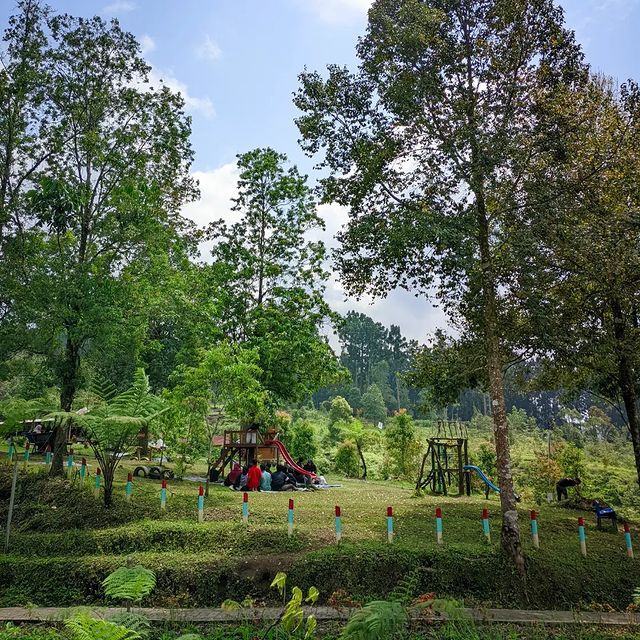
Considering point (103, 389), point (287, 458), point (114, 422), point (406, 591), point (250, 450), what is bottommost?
point (406, 591)

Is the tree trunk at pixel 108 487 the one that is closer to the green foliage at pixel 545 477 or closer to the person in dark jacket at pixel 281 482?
the person in dark jacket at pixel 281 482

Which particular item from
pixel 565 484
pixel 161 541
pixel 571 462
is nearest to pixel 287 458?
pixel 565 484

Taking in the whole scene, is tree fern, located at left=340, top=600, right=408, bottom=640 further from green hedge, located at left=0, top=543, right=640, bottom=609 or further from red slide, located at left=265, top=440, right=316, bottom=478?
red slide, located at left=265, top=440, right=316, bottom=478

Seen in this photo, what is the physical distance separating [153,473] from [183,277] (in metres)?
6.11

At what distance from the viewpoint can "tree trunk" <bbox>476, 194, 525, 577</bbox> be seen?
26.5ft

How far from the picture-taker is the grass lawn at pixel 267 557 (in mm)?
7449

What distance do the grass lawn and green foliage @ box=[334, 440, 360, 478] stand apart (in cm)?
1363

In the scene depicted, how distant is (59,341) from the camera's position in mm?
12977

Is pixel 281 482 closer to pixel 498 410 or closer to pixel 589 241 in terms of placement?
pixel 498 410

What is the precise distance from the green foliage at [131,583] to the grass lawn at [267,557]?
2.92 metres

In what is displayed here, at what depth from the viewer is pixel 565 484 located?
1552 cm

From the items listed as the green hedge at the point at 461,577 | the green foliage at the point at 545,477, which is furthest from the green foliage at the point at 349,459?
the green hedge at the point at 461,577

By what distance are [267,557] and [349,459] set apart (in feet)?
56.1

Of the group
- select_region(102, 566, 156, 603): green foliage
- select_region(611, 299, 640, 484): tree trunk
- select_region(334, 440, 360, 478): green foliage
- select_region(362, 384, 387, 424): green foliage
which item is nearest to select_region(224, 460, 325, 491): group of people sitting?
select_region(334, 440, 360, 478): green foliage
